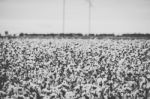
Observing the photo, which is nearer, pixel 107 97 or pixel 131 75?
pixel 107 97

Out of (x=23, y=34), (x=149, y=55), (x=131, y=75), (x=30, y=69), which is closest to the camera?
(x=131, y=75)

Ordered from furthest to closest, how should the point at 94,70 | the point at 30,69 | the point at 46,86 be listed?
the point at 30,69, the point at 94,70, the point at 46,86

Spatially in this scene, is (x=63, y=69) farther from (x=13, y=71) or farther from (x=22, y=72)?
(x=13, y=71)

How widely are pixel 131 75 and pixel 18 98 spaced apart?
11.6 ft

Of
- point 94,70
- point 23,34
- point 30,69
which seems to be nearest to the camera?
point 94,70

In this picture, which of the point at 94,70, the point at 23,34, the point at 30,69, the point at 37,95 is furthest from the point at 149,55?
the point at 23,34

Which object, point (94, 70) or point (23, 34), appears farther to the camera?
point (23, 34)

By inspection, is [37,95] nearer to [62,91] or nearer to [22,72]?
[62,91]

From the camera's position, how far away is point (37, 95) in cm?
380

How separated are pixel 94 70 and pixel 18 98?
3.48 m

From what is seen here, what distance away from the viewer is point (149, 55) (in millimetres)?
11062

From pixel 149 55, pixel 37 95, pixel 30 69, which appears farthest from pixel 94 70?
pixel 149 55

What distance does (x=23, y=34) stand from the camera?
46.3 meters

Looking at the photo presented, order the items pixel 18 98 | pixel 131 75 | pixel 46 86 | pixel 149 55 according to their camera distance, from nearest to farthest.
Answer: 1. pixel 18 98
2. pixel 46 86
3. pixel 131 75
4. pixel 149 55
